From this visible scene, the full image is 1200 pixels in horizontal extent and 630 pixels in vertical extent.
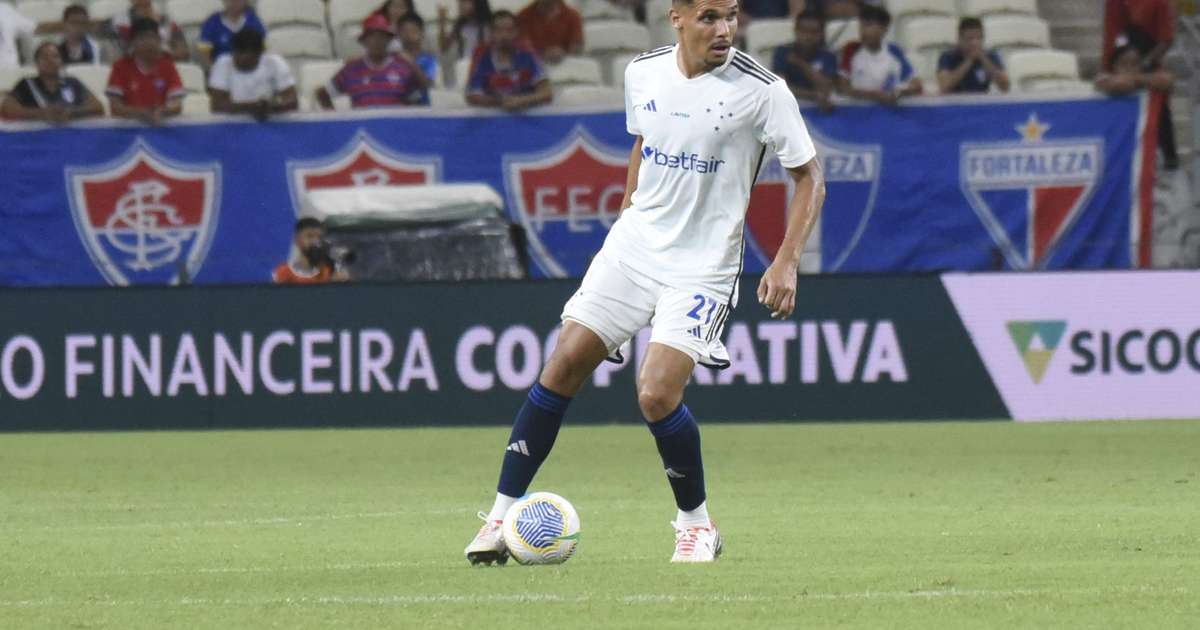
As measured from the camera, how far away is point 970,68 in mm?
17812

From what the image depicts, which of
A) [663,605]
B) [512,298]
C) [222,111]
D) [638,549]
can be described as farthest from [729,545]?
[222,111]

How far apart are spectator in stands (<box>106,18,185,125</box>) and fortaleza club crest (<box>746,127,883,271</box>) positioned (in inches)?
172

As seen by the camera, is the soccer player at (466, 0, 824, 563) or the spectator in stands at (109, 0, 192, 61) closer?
the soccer player at (466, 0, 824, 563)

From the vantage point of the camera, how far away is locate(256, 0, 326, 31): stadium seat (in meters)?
19.5

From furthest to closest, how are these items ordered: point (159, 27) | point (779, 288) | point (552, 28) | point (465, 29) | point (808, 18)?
point (465, 29), point (552, 28), point (159, 27), point (808, 18), point (779, 288)

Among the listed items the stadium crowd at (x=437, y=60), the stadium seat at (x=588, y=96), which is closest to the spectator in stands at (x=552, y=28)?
the stadium crowd at (x=437, y=60)

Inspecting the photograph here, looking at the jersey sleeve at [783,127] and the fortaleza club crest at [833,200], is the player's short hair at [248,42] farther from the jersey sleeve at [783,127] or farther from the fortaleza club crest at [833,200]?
the jersey sleeve at [783,127]

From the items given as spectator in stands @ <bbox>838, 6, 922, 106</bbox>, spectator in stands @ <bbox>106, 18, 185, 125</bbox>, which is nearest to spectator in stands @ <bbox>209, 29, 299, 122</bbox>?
spectator in stands @ <bbox>106, 18, 185, 125</bbox>

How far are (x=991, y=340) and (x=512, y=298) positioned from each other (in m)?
3.38

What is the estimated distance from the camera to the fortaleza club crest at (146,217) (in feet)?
54.5

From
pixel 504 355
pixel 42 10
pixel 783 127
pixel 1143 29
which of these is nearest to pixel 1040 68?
pixel 1143 29

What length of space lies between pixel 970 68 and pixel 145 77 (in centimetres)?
626

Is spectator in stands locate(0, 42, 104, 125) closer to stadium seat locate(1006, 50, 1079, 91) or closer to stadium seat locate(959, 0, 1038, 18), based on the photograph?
stadium seat locate(1006, 50, 1079, 91)

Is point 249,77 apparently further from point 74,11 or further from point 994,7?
point 994,7
